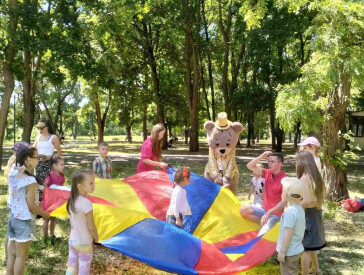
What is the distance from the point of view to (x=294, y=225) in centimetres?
342

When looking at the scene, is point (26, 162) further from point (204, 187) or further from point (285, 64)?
point (285, 64)

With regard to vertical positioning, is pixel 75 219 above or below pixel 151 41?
below

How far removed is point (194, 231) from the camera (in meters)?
5.11

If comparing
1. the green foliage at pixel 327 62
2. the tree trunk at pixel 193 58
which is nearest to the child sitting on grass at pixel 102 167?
the green foliage at pixel 327 62

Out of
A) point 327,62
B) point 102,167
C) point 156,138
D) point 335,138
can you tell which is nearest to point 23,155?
point 102,167

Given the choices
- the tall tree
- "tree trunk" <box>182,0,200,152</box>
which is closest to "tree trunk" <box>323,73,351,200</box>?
the tall tree

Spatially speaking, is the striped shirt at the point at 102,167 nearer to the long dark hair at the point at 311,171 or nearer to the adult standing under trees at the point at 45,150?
the adult standing under trees at the point at 45,150

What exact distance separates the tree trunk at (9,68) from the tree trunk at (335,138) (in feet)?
35.4

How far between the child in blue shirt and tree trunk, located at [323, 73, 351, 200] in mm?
4864

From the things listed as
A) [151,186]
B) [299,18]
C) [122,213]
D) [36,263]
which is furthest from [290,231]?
[299,18]

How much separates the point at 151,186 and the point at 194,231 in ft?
3.70

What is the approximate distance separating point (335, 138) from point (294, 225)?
5.28 metres

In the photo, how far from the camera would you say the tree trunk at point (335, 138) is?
309 inches

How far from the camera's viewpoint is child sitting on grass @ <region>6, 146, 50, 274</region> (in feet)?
11.9
